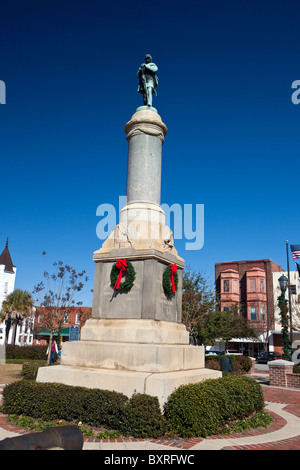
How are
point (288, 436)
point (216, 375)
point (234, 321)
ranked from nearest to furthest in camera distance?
point (288, 436) → point (216, 375) → point (234, 321)

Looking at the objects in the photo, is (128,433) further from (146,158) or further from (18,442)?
(146,158)

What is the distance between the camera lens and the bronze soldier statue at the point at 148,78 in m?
12.9

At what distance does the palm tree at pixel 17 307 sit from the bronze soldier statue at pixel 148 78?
112ft

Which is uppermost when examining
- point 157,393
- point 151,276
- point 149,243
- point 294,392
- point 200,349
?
point 149,243

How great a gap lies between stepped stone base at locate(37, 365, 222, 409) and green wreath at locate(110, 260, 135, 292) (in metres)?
2.16

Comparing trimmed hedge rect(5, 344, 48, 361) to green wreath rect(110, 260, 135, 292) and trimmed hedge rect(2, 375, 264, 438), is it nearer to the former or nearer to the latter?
green wreath rect(110, 260, 135, 292)

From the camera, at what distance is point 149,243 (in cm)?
1034

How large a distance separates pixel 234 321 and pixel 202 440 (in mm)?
36973

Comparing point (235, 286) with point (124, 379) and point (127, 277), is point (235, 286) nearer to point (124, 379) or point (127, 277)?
point (127, 277)

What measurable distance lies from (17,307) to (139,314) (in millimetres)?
35552

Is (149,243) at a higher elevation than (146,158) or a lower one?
lower

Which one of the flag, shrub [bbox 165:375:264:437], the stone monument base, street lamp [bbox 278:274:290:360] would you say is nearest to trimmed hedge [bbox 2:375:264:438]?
shrub [bbox 165:375:264:437]

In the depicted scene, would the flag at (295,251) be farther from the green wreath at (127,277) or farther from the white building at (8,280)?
the white building at (8,280)
